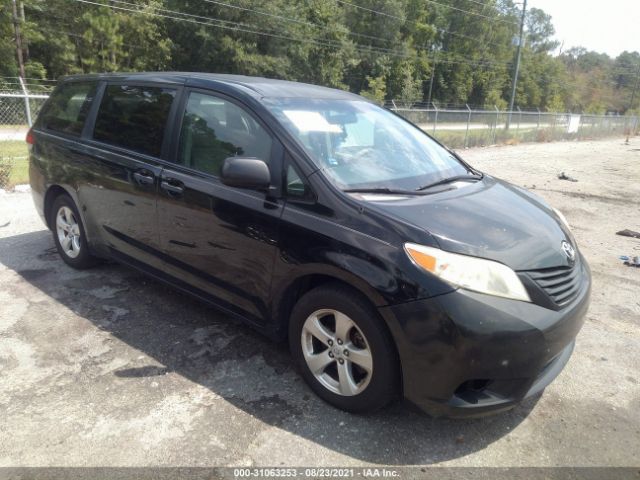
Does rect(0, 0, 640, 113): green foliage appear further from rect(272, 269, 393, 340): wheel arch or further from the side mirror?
rect(272, 269, 393, 340): wheel arch

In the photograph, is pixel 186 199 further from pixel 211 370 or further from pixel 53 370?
pixel 53 370

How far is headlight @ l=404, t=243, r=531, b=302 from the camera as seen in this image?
231 cm

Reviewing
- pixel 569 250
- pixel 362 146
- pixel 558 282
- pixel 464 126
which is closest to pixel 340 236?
pixel 362 146

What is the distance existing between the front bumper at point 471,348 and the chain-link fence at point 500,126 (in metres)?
11.2

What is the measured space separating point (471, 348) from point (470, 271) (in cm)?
37

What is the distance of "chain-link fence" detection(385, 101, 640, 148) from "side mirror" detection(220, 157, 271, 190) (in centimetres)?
1078

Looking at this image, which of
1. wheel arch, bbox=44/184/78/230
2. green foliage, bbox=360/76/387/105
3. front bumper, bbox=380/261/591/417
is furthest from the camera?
green foliage, bbox=360/76/387/105

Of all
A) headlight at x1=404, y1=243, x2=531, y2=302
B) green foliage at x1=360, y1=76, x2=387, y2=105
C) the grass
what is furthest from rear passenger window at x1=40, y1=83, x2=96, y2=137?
green foliage at x1=360, y1=76, x2=387, y2=105

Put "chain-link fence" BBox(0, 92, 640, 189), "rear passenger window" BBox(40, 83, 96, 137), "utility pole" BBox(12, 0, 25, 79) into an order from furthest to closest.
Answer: "utility pole" BBox(12, 0, 25, 79), "chain-link fence" BBox(0, 92, 640, 189), "rear passenger window" BBox(40, 83, 96, 137)

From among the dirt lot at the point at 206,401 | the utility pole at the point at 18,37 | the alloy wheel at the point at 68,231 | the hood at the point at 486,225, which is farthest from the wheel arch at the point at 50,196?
the utility pole at the point at 18,37

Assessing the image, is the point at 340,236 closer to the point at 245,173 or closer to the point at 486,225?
the point at 245,173

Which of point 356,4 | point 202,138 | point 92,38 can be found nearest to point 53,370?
point 202,138

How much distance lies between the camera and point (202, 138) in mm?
3305

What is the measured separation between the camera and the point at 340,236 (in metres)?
2.54
